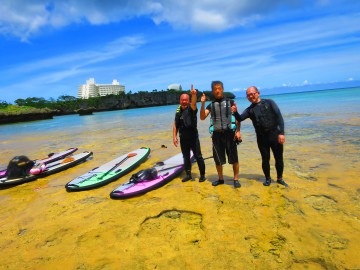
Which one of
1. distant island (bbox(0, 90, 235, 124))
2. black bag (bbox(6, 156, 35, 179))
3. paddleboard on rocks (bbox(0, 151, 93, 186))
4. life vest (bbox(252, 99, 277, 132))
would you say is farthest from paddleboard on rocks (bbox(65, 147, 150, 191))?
distant island (bbox(0, 90, 235, 124))

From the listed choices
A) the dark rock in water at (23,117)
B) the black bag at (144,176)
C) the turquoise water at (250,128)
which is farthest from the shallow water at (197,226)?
the dark rock in water at (23,117)

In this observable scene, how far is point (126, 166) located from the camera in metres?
8.25

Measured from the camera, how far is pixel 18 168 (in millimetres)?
7762

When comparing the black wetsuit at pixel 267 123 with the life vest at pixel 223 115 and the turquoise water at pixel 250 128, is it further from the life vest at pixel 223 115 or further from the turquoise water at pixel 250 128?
the turquoise water at pixel 250 128

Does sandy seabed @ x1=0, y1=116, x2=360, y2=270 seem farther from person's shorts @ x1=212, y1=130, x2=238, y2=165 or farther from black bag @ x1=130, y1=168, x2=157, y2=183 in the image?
person's shorts @ x1=212, y1=130, x2=238, y2=165

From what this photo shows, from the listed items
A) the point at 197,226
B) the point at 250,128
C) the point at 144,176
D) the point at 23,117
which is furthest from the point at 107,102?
the point at 197,226

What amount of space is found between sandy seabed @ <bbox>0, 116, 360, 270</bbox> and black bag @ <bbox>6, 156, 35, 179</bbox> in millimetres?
1036

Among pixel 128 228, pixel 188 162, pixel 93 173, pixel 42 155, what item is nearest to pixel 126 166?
pixel 93 173

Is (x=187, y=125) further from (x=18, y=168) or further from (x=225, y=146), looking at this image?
(x=18, y=168)

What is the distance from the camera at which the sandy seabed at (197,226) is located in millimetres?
3389

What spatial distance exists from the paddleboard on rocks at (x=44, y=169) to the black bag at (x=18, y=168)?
0.10 metres

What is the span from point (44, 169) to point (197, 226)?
639 cm

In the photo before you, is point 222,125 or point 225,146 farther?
point 225,146

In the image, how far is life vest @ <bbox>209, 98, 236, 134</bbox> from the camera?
5465 mm
